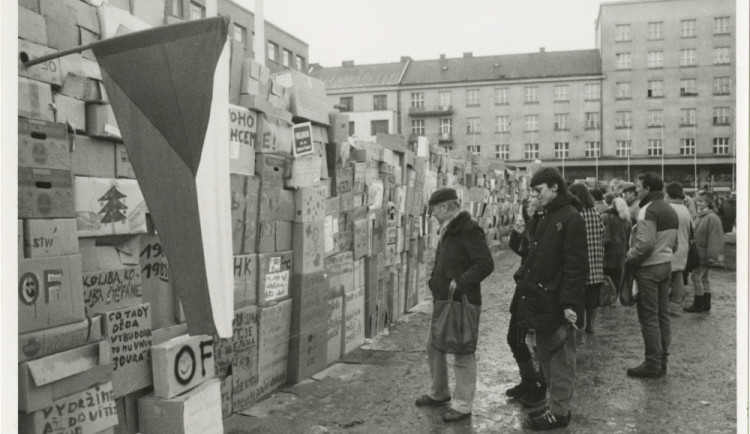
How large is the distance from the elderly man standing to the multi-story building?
142ft

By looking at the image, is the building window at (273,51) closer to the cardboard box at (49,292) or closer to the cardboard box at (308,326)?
the cardboard box at (308,326)

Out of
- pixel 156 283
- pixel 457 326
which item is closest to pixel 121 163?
pixel 156 283

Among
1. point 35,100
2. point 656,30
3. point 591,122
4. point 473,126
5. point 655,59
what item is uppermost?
point 656,30

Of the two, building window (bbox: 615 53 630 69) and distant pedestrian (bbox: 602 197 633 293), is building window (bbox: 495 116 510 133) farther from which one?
distant pedestrian (bbox: 602 197 633 293)

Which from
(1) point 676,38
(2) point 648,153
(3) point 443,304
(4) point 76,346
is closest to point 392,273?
(3) point 443,304

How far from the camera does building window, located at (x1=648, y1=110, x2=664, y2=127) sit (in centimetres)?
5559

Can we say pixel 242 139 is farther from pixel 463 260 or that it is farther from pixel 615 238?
pixel 615 238

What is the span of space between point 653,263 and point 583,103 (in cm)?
5657

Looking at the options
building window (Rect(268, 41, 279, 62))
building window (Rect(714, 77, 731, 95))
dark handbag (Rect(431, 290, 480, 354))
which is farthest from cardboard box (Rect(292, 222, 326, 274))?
building window (Rect(714, 77, 731, 95))

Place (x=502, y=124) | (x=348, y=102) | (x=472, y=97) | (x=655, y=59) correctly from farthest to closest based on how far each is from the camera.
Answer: (x=348, y=102) → (x=472, y=97) → (x=502, y=124) → (x=655, y=59)

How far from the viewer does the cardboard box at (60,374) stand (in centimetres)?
324

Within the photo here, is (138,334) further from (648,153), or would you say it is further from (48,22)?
(648,153)

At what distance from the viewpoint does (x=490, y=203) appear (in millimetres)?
18234

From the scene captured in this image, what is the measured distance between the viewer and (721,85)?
49.0 m
